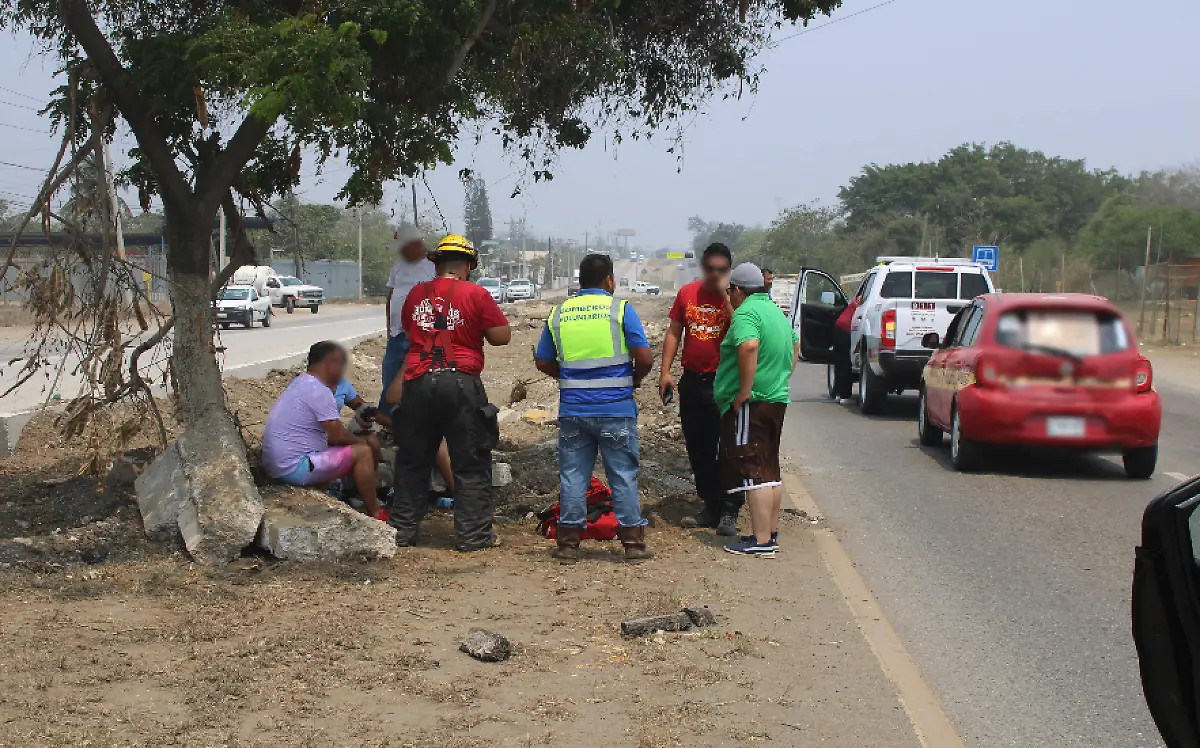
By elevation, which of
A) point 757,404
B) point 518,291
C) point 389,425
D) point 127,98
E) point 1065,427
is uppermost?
point 127,98

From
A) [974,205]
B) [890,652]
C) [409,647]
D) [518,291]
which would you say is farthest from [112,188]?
[518,291]

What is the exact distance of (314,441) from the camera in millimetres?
8062

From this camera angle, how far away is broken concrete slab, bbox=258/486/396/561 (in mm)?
7246

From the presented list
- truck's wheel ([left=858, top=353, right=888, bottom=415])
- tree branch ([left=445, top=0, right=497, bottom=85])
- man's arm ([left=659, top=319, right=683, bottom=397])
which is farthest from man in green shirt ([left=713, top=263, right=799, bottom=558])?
truck's wheel ([left=858, top=353, right=888, bottom=415])

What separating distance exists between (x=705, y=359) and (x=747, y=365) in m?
0.87

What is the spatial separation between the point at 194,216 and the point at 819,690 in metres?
4.53

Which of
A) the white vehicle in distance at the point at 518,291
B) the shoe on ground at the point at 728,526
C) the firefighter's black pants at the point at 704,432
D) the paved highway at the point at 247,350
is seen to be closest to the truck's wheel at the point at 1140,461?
the firefighter's black pants at the point at 704,432

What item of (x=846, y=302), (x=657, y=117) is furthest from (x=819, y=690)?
(x=846, y=302)

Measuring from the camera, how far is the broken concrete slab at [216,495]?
23.6ft

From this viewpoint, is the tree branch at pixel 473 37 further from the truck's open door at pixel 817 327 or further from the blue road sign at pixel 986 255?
the blue road sign at pixel 986 255

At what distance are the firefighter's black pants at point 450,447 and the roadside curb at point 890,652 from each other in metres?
2.11

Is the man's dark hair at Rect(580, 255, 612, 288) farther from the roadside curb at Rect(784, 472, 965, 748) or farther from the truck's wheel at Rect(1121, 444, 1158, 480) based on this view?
the truck's wheel at Rect(1121, 444, 1158, 480)

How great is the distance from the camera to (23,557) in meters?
7.18

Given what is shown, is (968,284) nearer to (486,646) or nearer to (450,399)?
(450,399)
